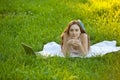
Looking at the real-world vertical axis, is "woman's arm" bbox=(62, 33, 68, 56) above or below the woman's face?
below

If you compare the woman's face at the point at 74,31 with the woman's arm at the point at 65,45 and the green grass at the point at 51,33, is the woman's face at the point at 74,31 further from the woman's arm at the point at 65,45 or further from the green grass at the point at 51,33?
the green grass at the point at 51,33

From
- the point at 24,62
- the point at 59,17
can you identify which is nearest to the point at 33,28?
the point at 59,17

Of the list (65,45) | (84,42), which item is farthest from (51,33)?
(84,42)

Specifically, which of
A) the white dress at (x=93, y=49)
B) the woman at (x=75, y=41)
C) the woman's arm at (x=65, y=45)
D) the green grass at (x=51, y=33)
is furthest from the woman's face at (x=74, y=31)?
the green grass at (x=51, y=33)

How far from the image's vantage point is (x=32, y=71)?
23.5 ft

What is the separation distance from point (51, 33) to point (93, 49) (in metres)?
1.44

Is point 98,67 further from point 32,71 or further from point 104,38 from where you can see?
point 104,38

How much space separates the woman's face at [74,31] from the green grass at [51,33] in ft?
1.89

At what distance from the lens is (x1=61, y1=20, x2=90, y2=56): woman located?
8.48 metres

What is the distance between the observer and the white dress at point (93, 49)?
8.53 meters

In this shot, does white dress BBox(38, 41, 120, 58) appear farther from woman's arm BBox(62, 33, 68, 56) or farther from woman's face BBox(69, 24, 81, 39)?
woman's face BBox(69, 24, 81, 39)

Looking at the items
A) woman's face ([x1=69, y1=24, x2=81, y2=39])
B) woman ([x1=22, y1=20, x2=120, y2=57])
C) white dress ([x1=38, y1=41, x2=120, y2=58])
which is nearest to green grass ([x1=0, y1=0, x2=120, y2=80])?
white dress ([x1=38, y1=41, x2=120, y2=58])

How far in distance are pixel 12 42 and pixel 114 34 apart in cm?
215

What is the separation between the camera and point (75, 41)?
8.49 metres
